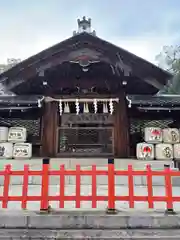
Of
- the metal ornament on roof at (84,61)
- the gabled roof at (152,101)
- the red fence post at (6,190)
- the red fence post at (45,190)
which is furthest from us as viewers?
the metal ornament on roof at (84,61)

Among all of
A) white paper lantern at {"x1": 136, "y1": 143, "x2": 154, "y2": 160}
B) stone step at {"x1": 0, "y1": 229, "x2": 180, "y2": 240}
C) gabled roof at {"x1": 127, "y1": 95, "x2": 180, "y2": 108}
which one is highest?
gabled roof at {"x1": 127, "y1": 95, "x2": 180, "y2": 108}

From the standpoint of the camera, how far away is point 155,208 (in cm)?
488

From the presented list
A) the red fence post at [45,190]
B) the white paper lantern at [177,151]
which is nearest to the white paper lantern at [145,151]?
the white paper lantern at [177,151]

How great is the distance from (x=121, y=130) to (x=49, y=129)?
2974mm

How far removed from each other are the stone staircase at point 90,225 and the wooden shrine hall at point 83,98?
16.9 feet

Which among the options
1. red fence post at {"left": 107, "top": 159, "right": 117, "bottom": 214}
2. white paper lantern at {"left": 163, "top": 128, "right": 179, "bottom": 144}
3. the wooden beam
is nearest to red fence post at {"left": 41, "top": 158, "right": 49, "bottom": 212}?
red fence post at {"left": 107, "top": 159, "right": 117, "bottom": 214}

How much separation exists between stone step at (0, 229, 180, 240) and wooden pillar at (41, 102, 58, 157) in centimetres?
542

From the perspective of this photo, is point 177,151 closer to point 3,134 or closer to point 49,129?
point 49,129

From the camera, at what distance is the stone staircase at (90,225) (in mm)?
4090

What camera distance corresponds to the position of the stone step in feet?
13.1

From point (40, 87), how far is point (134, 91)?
413 centimetres

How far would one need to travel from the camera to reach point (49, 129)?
9672mm

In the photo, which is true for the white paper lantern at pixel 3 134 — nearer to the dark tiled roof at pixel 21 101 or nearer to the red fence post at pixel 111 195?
the dark tiled roof at pixel 21 101

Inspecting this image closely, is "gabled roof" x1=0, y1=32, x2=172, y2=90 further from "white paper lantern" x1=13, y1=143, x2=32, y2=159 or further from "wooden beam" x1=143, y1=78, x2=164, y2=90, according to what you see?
"white paper lantern" x1=13, y1=143, x2=32, y2=159
